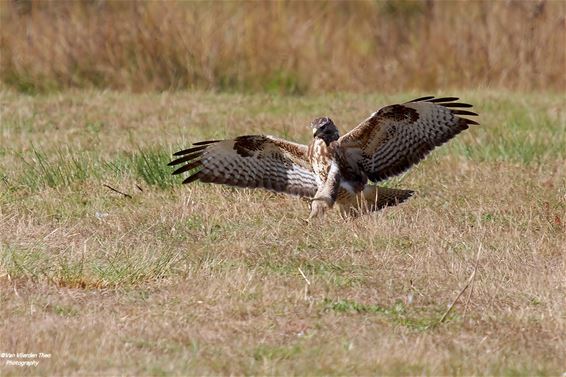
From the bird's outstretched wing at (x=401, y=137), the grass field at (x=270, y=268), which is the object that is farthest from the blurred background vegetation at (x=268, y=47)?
the bird's outstretched wing at (x=401, y=137)

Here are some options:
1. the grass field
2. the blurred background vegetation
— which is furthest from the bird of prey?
the blurred background vegetation

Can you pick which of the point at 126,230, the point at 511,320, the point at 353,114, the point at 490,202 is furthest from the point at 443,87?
the point at 511,320

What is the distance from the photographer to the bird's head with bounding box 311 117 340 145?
788 centimetres

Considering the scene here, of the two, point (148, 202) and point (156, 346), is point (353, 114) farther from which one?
point (156, 346)

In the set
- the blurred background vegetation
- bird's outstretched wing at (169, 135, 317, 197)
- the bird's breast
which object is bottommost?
the blurred background vegetation

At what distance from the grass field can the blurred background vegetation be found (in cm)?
290

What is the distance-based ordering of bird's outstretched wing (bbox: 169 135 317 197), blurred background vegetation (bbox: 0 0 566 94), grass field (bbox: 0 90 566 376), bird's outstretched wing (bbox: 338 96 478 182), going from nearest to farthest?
1. grass field (bbox: 0 90 566 376)
2. bird's outstretched wing (bbox: 338 96 478 182)
3. bird's outstretched wing (bbox: 169 135 317 197)
4. blurred background vegetation (bbox: 0 0 566 94)

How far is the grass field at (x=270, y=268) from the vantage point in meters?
5.38

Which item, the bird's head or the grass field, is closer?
the grass field

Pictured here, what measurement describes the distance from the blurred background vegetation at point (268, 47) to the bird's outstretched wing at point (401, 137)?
17.8 feet

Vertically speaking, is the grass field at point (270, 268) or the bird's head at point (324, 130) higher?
the bird's head at point (324, 130)

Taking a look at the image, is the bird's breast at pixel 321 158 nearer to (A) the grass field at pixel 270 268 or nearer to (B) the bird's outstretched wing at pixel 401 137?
(B) the bird's outstretched wing at pixel 401 137

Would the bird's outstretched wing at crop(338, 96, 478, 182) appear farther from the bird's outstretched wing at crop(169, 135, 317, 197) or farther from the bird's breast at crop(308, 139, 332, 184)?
the bird's outstretched wing at crop(169, 135, 317, 197)

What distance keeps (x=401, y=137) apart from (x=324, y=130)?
619 millimetres
